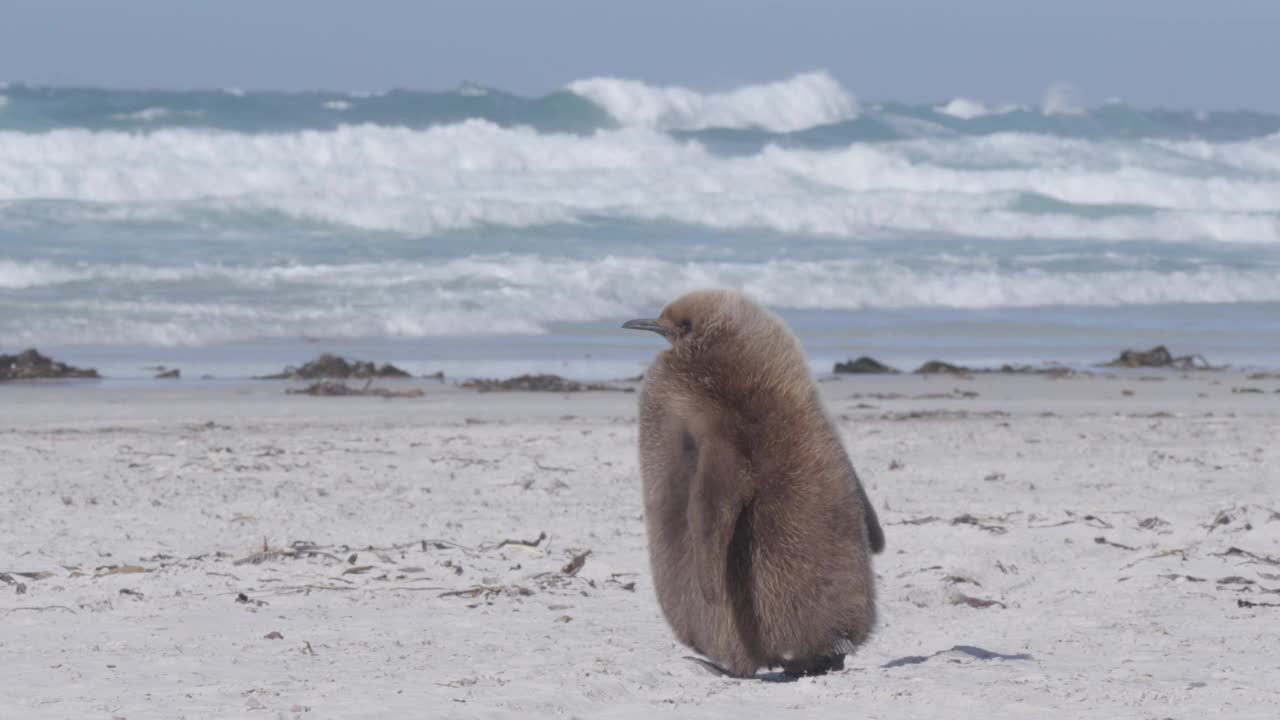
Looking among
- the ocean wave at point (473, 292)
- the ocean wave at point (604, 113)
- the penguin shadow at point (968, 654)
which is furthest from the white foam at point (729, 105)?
A: the penguin shadow at point (968, 654)

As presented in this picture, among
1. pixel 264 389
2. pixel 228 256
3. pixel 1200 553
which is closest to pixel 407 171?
pixel 228 256

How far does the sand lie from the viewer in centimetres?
395

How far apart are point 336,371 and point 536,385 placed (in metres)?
1.79

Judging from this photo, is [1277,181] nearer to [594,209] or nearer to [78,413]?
[594,209]

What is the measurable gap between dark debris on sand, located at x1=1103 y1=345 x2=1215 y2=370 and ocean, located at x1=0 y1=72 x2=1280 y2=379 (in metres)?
0.71

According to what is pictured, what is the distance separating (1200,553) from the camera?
19.4 ft

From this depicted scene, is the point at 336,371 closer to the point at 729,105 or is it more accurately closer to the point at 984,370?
the point at 984,370

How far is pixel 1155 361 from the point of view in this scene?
1507 cm

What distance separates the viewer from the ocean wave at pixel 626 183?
101ft

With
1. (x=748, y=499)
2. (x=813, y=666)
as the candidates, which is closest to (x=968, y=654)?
(x=813, y=666)

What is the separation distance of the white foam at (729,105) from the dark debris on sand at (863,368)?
3456 centimetres

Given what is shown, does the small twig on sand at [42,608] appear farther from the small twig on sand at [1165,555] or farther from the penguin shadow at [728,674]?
the small twig on sand at [1165,555]

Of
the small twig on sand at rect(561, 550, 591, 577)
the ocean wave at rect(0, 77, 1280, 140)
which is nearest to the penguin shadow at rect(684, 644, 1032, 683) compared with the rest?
the small twig on sand at rect(561, 550, 591, 577)

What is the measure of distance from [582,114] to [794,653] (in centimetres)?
4468
